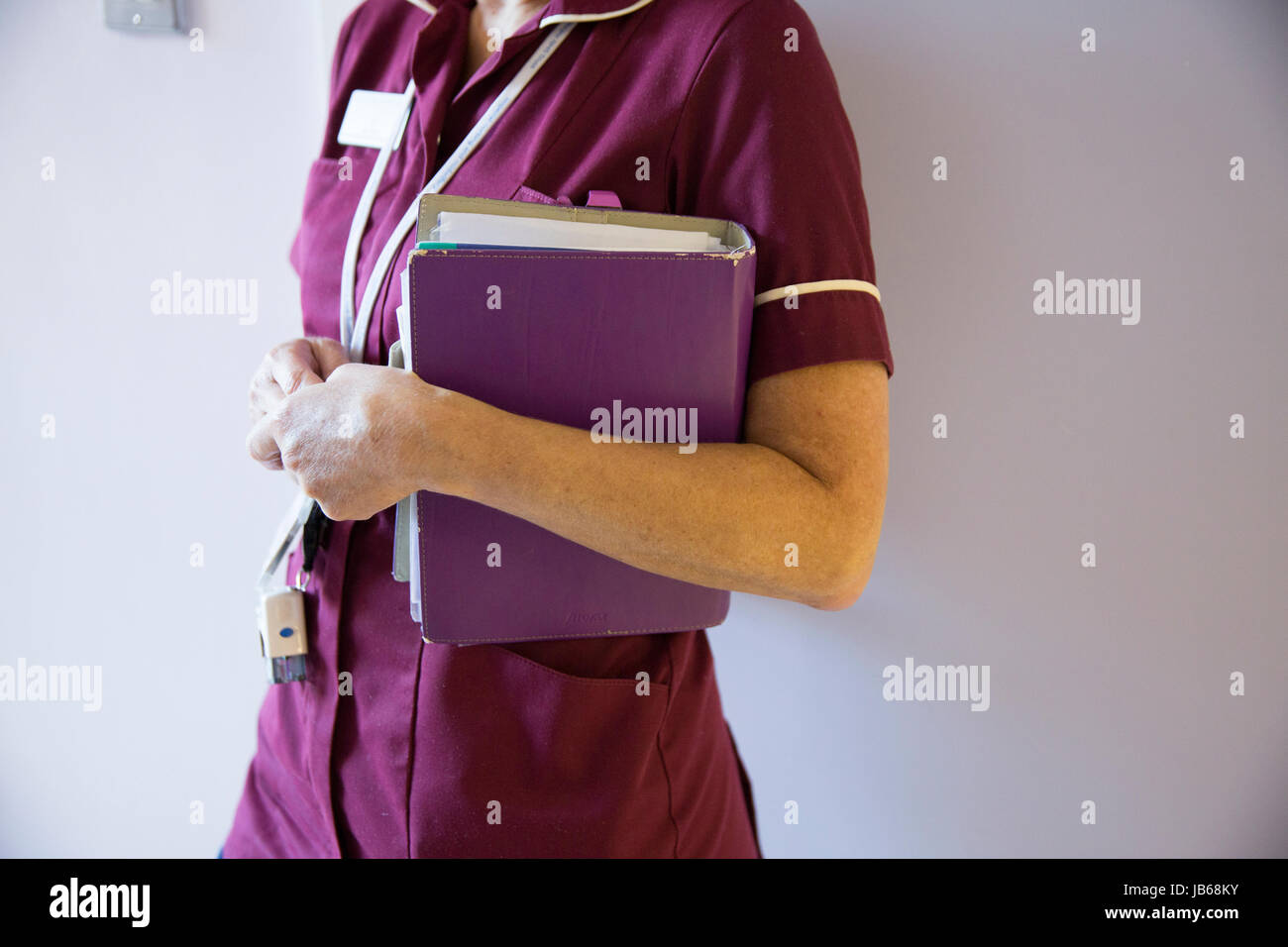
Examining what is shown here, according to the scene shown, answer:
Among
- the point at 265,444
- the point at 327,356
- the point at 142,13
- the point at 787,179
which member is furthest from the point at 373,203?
the point at 142,13

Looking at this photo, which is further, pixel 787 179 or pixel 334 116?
pixel 334 116

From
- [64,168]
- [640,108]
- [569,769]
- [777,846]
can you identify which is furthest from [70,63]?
[777,846]

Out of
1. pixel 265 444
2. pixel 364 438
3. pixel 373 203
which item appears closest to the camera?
pixel 364 438

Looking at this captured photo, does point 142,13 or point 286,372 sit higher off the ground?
point 142,13

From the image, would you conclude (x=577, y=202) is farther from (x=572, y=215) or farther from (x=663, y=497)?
(x=663, y=497)

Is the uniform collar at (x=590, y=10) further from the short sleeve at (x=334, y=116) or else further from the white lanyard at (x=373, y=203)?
the short sleeve at (x=334, y=116)

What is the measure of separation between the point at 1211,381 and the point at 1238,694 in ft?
1.40

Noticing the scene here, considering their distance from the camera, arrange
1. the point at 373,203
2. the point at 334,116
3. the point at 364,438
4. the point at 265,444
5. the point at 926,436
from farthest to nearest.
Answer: the point at 926,436 → the point at 334,116 → the point at 373,203 → the point at 265,444 → the point at 364,438

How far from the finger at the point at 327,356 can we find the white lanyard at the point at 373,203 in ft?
0.05

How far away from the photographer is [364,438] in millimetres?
635

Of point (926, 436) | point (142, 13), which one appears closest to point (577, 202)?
point (926, 436)

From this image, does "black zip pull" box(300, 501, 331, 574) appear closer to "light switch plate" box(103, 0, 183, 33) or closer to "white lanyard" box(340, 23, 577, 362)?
"white lanyard" box(340, 23, 577, 362)

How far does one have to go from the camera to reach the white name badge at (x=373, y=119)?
0.86m

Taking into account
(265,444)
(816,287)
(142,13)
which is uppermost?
(142,13)
